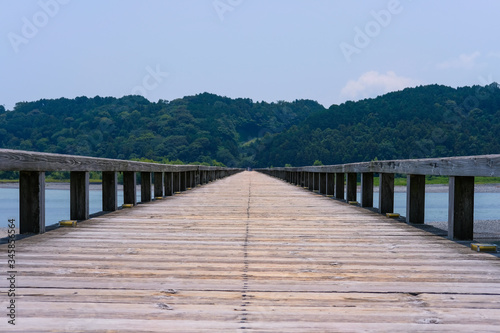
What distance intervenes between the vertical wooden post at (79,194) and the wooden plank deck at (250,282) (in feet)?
2.31

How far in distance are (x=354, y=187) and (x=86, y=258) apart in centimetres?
659

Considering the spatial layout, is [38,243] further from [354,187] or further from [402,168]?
[354,187]

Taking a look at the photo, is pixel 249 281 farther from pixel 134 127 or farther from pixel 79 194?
pixel 134 127

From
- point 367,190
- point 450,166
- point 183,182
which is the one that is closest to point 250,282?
point 450,166

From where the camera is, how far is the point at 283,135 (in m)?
117

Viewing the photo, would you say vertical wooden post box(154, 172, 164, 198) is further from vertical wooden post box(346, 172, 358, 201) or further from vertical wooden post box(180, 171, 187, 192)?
vertical wooden post box(346, 172, 358, 201)

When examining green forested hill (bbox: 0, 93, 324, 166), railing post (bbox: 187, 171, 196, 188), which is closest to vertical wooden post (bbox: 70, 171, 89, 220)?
railing post (bbox: 187, 171, 196, 188)

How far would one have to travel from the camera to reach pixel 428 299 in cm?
243

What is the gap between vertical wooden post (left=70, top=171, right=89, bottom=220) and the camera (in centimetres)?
532

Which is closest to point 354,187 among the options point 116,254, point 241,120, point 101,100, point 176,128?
point 116,254

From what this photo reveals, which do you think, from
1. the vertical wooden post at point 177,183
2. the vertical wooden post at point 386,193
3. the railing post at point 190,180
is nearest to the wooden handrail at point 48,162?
the vertical wooden post at point 386,193

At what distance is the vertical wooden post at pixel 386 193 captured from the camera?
21.1ft

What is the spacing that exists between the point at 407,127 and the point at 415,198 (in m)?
85.7

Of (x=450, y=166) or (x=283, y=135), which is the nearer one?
(x=450, y=166)
